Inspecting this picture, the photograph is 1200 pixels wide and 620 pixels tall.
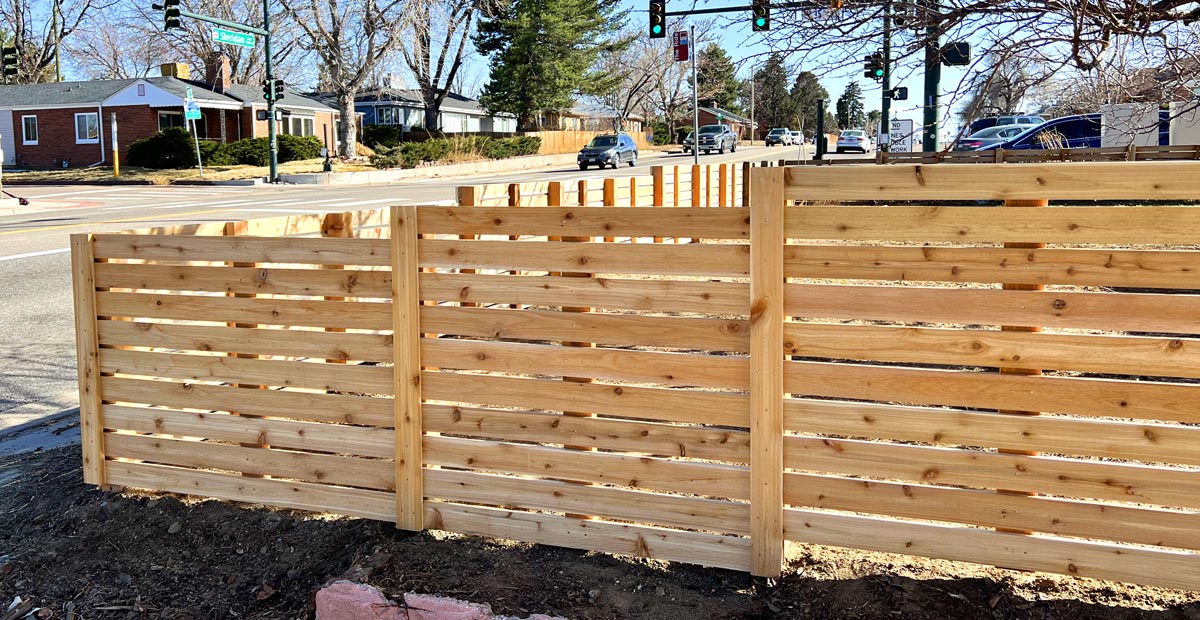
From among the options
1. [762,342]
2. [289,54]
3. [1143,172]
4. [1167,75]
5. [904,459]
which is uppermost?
[289,54]

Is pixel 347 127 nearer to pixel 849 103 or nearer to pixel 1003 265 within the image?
pixel 849 103

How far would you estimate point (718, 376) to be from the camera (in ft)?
12.8

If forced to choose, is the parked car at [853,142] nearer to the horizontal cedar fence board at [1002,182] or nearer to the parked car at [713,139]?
the parked car at [713,139]

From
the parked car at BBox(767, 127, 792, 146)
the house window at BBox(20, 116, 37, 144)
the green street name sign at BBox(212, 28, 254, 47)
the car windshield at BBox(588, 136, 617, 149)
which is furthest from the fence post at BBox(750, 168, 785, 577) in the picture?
the parked car at BBox(767, 127, 792, 146)

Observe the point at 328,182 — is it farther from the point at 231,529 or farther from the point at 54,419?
the point at 231,529

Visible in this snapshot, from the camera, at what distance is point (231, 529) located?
4.58 m

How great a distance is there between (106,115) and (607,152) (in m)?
24.7

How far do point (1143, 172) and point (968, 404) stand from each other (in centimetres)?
98

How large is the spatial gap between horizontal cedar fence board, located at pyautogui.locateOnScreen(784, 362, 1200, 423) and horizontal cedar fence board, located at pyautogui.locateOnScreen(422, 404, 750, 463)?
363 mm

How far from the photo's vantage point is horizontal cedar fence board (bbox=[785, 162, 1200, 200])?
3365 millimetres

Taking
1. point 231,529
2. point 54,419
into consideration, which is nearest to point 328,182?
point 54,419

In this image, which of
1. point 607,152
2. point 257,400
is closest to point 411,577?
point 257,400

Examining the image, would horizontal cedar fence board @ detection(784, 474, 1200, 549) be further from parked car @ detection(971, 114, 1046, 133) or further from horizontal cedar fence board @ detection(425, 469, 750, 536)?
parked car @ detection(971, 114, 1046, 133)

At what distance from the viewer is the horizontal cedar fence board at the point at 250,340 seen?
436 centimetres
